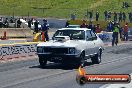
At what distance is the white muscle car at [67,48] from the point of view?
19.0 metres

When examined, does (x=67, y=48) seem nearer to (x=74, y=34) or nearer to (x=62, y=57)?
(x=62, y=57)

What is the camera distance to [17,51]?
2548 centimetres

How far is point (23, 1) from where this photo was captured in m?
90.7

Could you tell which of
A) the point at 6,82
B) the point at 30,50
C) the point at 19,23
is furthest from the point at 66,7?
the point at 6,82

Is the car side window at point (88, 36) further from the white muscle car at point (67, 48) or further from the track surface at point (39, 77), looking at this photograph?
the track surface at point (39, 77)

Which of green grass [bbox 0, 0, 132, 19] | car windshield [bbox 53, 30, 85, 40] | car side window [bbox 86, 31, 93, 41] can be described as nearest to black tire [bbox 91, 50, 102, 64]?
car side window [bbox 86, 31, 93, 41]

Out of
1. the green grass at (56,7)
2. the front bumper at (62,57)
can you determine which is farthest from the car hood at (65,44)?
the green grass at (56,7)

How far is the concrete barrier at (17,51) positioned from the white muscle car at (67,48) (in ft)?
16.1

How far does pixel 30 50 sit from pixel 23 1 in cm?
6461

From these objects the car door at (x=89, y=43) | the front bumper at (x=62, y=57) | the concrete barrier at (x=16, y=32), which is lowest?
the concrete barrier at (x=16, y=32)

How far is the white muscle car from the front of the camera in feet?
62.2

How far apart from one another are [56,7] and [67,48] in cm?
6687

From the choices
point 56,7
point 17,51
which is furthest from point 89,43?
point 56,7

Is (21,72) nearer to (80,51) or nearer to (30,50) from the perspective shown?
(80,51)
